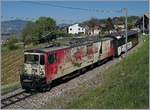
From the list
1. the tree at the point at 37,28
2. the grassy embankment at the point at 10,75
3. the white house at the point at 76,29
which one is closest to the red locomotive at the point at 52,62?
the grassy embankment at the point at 10,75

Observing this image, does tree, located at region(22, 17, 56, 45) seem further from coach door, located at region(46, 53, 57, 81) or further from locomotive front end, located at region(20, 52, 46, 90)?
locomotive front end, located at region(20, 52, 46, 90)

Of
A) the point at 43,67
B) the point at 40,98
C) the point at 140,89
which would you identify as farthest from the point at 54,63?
the point at 140,89

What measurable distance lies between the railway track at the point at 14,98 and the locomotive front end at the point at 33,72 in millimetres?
603

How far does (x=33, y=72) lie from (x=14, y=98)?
2602 mm

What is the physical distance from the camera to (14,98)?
19.6 metres

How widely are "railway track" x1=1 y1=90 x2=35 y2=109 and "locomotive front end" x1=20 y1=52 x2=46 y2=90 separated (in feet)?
1.98

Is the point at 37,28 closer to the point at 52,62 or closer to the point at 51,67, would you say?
the point at 52,62

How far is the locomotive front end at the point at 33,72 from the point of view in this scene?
2120cm

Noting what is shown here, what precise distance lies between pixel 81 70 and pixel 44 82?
22.6 ft

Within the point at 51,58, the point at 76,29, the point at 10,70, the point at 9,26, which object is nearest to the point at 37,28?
the point at 9,26

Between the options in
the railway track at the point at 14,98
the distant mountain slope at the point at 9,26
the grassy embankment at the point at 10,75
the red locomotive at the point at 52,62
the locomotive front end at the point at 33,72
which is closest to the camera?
the railway track at the point at 14,98

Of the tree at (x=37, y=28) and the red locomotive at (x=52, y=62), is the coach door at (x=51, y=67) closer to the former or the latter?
the red locomotive at (x=52, y=62)

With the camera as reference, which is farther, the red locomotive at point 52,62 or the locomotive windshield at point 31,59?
the locomotive windshield at point 31,59

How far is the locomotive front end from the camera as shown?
69.6 feet
